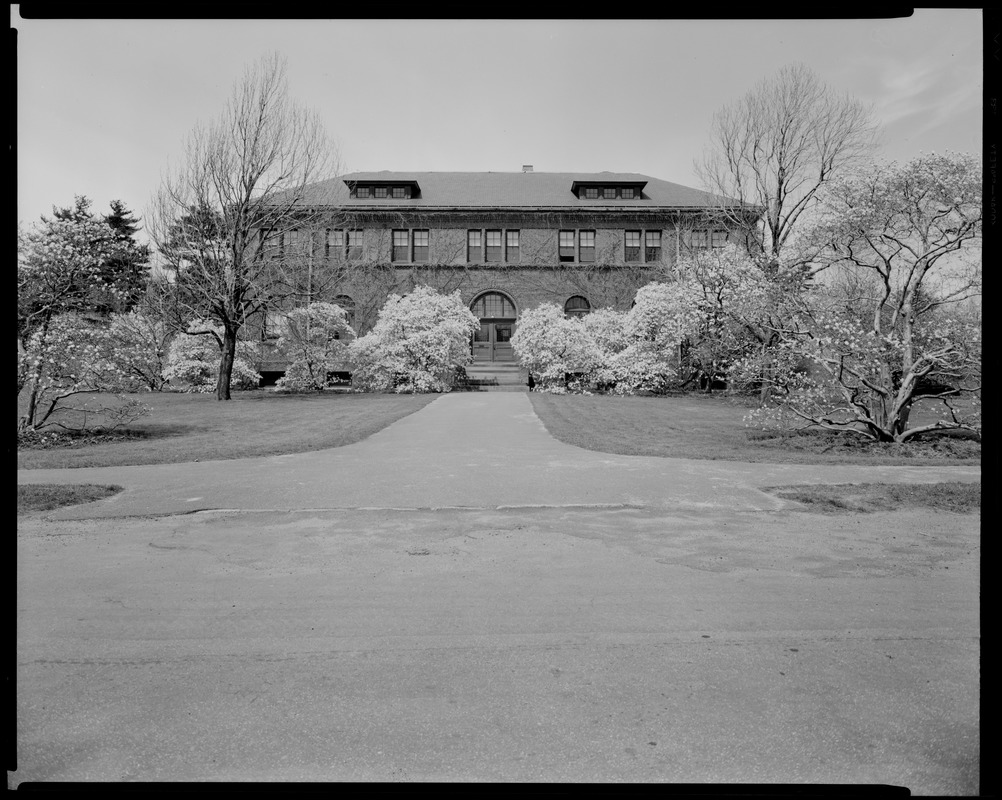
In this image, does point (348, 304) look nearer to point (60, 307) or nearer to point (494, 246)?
point (494, 246)

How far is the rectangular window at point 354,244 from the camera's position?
3516 centimetres

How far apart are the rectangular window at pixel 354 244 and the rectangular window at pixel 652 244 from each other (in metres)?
16.5

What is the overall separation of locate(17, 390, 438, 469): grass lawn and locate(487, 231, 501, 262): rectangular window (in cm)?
1894

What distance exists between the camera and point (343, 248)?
31.7 meters

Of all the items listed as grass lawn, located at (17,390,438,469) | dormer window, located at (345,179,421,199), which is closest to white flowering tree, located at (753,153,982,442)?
grass lawn, located at (17,390,438,469)

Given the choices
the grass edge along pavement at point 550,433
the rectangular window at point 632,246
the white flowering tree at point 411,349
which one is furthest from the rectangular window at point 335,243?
the rectangular window at point 632,246

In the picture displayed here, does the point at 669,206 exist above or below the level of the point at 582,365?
above

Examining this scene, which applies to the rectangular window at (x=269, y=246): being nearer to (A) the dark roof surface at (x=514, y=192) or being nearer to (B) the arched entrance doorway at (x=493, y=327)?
(A) the dark roof surface at (x=514, y=192)

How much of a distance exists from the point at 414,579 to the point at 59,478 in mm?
6533

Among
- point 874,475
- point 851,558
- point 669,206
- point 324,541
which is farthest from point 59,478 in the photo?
point 669,206

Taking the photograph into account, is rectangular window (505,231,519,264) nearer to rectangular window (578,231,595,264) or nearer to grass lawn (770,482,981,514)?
rectangular window (578,231,595,264)

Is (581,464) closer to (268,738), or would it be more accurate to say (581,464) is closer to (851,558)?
→ (851,558)

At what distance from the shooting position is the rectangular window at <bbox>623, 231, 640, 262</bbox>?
39531mm

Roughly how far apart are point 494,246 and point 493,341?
604 cm
